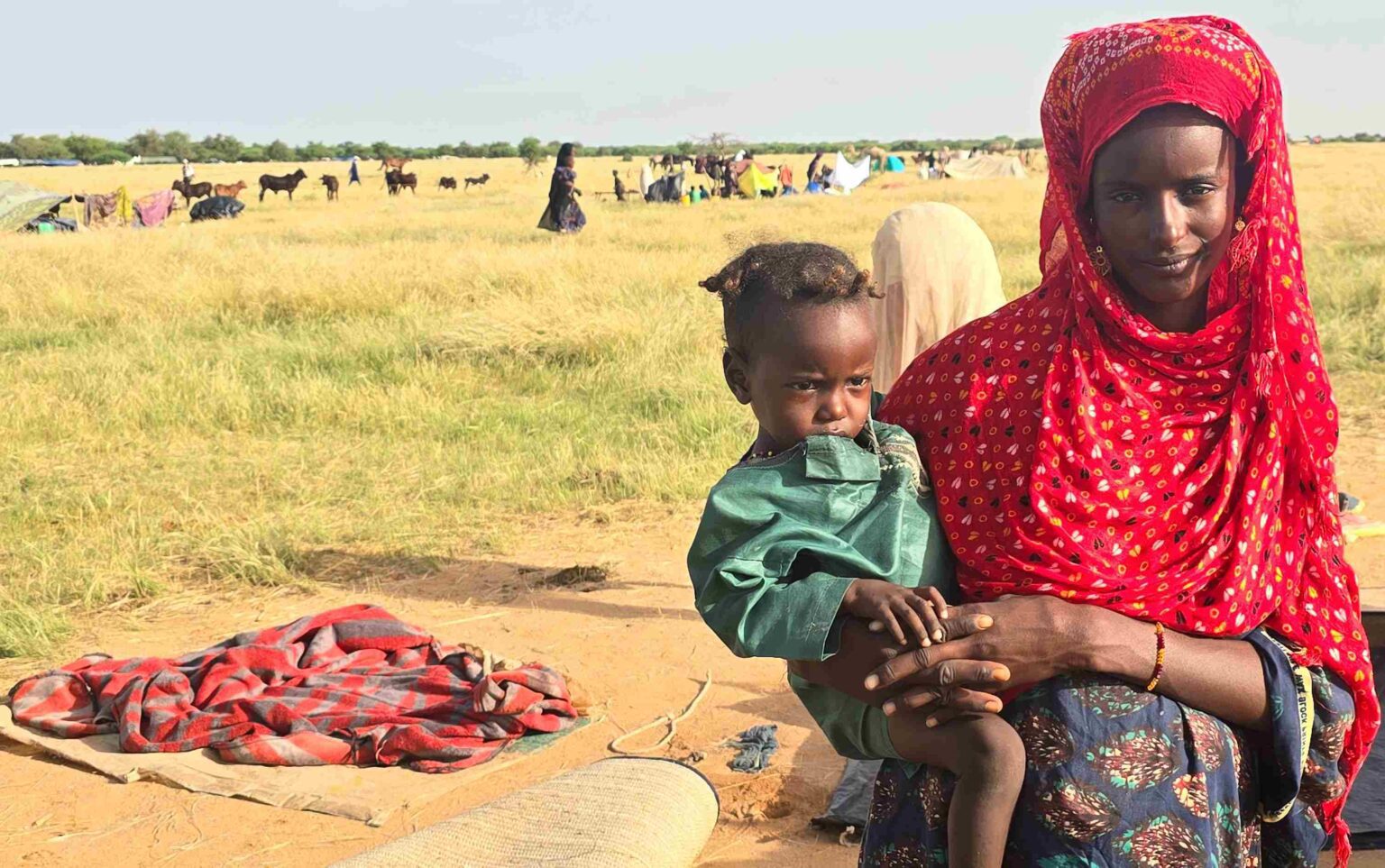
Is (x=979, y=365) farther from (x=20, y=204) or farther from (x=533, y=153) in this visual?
(x=533, y=153)

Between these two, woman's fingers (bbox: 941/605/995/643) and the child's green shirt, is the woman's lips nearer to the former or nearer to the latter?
the child's green shirt

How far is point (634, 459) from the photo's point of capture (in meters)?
7.29

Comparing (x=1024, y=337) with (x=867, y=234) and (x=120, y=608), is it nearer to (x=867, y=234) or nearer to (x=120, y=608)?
(x=120, y=608)

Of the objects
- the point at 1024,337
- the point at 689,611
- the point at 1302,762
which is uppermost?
the point at 1024,337

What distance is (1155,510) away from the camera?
190 centimetres

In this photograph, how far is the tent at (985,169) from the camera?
44.0m

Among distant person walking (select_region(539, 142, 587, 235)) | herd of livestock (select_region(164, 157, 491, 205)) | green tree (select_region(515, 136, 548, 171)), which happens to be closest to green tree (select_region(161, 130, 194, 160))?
green tree (select_region(515, 136, 548, 171))

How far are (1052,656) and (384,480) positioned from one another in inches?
224

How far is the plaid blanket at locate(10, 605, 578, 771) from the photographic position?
4254 millimetres

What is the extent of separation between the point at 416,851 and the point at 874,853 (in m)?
1.40

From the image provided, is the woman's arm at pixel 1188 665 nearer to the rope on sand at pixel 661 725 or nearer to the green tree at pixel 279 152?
the rope on sand at pixel 661 725

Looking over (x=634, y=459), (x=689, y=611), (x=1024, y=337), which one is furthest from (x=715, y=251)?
(x=1024, y=337)

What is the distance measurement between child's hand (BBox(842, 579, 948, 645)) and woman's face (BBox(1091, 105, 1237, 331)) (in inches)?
22.1

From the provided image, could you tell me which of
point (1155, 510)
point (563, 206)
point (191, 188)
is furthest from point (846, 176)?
point (1155, 510)
